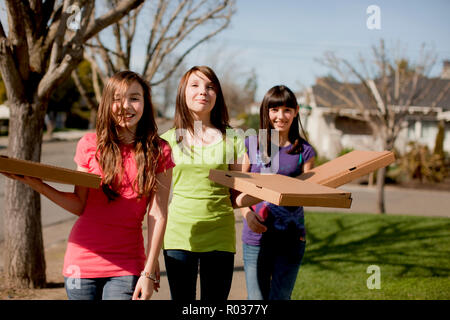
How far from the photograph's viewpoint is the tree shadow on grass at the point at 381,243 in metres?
6.03

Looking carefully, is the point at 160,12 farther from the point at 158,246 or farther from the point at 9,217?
the point at 158,246

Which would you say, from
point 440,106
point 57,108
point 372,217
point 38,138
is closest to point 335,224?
point 372,217

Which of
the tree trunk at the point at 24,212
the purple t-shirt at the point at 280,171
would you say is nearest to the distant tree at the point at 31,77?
the tree trunk at the point at 24,212

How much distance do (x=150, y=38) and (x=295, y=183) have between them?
7.70 m

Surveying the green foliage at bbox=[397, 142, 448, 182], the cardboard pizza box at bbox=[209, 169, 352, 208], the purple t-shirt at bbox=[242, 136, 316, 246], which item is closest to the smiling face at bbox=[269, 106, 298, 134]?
the purple t-shirt at bbox=[242, 136, 316, 246]

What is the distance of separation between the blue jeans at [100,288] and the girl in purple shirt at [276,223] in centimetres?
104

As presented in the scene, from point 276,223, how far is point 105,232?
1228mm

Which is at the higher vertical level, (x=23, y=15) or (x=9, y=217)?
(x=23, y=15)

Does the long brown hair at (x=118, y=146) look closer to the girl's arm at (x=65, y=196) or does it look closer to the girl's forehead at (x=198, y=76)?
the girl's arm at (x=65, y=196)

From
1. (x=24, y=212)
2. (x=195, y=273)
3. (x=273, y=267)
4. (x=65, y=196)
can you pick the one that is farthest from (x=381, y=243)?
(x=65, y=196)

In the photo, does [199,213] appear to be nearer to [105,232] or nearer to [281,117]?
[105,232]

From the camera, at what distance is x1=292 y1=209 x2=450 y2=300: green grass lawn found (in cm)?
493

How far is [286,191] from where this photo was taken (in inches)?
80.0
